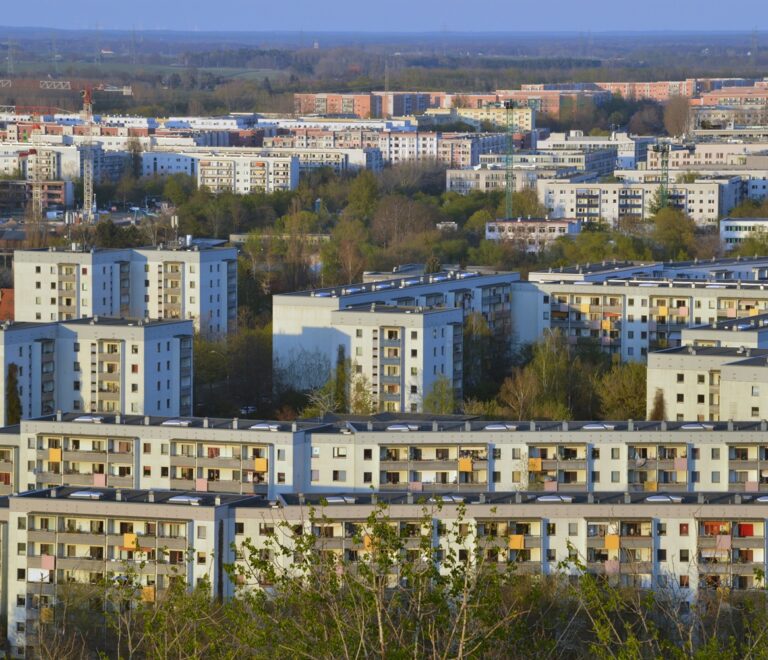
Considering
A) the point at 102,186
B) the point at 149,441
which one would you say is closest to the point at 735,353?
the point at 149,441

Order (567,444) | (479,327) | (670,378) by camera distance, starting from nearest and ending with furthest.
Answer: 1. (567,444)
2. (670,378)
3. (479,327)

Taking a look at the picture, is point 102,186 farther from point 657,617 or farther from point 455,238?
point 657,617

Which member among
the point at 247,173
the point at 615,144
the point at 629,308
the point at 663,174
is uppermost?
the point at 615,144

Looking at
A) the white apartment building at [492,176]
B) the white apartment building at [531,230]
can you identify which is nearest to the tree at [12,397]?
the white apartment building at [531,230]

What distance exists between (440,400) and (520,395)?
1.28 feet

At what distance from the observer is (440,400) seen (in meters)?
11.2

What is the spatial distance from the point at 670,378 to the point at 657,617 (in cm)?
384

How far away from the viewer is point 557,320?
13680 mm

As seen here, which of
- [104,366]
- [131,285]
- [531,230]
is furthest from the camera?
[531,230]

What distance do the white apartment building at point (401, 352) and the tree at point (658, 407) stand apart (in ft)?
4.31

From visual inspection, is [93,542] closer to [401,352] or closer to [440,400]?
[440,400]

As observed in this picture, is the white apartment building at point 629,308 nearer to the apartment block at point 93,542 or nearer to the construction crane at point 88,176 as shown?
the apartment block at point 93,542

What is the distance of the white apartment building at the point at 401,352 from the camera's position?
38.2 ft

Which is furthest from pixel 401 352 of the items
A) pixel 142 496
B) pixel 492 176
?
pixel 492 176
